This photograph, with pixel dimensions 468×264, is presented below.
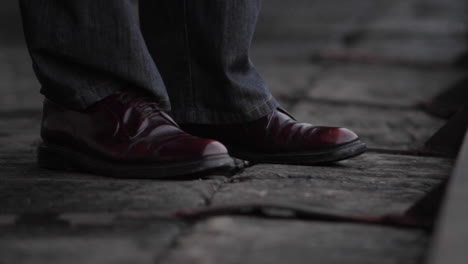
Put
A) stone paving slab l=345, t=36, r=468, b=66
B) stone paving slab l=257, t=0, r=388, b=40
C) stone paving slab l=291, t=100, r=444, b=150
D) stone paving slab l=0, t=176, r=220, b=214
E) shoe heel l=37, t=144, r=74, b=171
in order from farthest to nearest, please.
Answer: stone paving slab l=257, t=0, r=388, b=40 < stone paving slab l=345, t=36, r=468, b=66 < stone paving slab l=291, t=100, r=444, b=150 < shoe heel l=37, t=144, r=74, b=171 < stone paving slab l=0, t=176, r=220, b=214

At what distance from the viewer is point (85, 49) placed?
1.49 metres

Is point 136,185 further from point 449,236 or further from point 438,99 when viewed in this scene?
point 438,99

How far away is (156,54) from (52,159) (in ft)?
1.07

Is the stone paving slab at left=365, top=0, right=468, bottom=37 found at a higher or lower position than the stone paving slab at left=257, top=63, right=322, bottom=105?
lower

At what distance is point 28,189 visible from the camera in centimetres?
136

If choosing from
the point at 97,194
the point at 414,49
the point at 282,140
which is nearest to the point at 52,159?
the point at 97,194

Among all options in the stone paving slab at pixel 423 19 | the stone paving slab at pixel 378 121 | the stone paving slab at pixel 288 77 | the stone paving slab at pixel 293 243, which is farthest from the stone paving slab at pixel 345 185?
the stone paving slab at pixel 423 19

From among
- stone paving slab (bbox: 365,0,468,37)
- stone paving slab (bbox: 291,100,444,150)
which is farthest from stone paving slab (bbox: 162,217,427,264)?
stone paving slab (bbox: 365,0,468,37)

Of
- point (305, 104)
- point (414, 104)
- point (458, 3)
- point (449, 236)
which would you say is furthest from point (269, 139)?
point (458, 3)

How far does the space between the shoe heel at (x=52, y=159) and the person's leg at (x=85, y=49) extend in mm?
109

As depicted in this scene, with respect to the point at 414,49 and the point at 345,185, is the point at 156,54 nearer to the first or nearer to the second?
the point at 345,185

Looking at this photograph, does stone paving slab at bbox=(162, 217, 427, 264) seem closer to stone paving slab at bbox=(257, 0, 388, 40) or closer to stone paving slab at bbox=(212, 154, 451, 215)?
stone paving slab at bbox=(212, 154, 451, 215)

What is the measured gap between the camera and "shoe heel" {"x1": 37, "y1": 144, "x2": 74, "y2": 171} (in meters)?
1.59

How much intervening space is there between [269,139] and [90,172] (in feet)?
1.27
